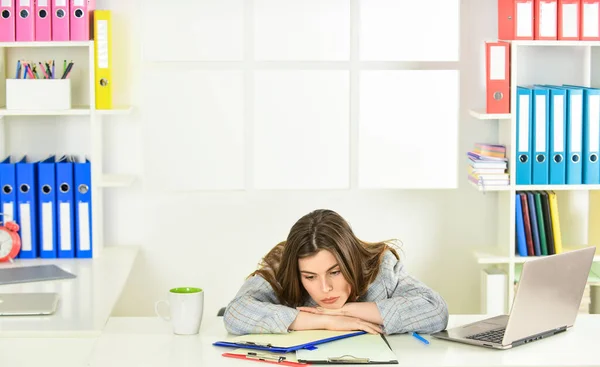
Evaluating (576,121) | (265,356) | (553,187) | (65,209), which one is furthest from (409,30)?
(265,356)

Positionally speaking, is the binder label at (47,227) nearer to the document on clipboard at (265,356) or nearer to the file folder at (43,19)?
the file folder at (43,19)

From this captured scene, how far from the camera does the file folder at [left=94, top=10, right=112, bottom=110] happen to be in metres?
4.04

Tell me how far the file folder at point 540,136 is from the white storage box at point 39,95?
1899mm

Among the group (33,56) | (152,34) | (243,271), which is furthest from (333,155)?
(33,56)

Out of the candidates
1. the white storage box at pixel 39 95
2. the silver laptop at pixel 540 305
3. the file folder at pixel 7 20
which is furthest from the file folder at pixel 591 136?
the file folder at pixel 7 20

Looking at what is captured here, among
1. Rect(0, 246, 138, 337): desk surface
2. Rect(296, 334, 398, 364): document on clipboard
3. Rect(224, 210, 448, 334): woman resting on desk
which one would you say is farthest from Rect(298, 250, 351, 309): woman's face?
Rect(0, 246, 138, 337): desk surface

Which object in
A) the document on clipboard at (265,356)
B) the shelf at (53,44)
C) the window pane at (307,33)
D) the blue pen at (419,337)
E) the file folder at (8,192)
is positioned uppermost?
the window pane at (307,33)

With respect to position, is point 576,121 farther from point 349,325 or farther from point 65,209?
point 65,209

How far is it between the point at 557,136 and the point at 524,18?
1.65ft

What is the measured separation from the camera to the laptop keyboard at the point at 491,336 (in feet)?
8.37

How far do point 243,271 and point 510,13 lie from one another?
159cm

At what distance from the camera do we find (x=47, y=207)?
409 cm

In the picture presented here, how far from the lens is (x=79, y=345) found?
2.78 meters

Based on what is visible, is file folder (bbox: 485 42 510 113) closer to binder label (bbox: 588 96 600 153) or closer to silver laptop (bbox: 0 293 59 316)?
binder label (bbox: 588 96 600 153)
